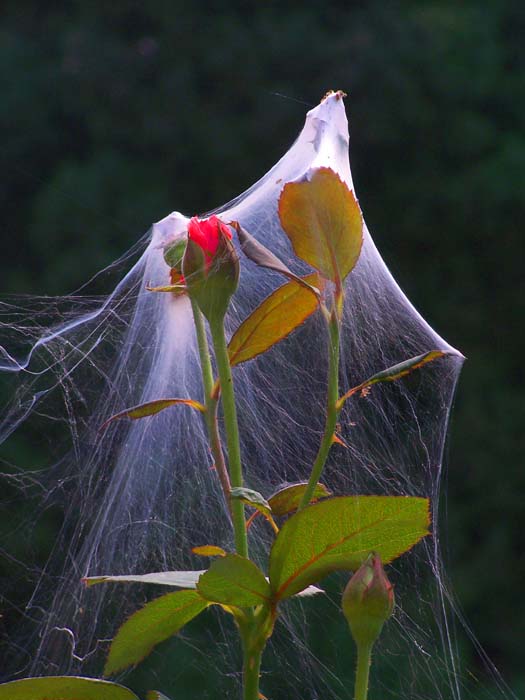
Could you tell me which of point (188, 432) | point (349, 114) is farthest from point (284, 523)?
point (349, 114)

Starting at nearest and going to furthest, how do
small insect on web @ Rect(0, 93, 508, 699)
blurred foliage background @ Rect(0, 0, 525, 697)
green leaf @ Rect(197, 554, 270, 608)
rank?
1. green leaf @ Rect(197, 554, 270, 608)
2. small insect on web @ Rect(0, 93, 508, 699)
3. blurred foliage background @ Rect(0, 0, 525, 697)

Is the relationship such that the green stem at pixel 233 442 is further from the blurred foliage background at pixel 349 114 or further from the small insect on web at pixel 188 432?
the blurred foliage background at pixel 349 114

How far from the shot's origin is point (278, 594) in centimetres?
31

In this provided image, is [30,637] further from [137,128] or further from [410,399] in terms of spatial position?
[137,128]

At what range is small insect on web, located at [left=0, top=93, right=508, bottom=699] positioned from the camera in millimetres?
436

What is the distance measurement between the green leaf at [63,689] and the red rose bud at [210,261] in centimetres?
13

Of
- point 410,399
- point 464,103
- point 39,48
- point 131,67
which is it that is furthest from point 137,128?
point 410,399

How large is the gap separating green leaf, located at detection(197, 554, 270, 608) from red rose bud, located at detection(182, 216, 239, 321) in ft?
0.29

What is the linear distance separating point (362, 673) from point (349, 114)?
15.2 feet

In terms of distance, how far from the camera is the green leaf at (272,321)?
0.34 metres

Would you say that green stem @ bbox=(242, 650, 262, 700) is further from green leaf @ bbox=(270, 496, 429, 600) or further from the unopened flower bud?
the unopened flower bud

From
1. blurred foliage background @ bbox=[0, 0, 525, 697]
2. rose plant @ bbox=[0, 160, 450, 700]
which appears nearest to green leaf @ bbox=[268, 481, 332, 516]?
rose plant @ bbox=[0, 160, 450, 700]

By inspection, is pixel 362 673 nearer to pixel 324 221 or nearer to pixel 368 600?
pixel 368 600

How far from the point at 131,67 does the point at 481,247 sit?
6.48 ft
